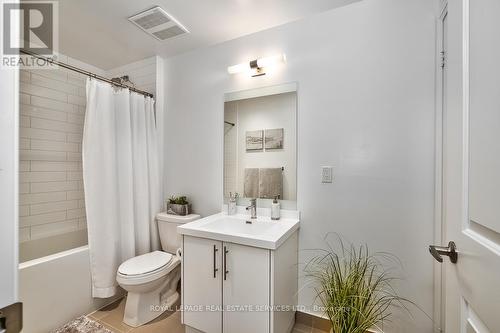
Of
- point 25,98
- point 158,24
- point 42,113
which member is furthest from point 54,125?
point 158,24

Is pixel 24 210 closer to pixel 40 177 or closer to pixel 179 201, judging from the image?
pixel 40 177

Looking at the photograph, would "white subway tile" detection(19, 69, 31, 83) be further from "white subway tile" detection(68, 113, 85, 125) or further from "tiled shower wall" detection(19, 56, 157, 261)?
"white subway tile" detection(68, 113, 85, 125)

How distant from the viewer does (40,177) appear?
2131mm

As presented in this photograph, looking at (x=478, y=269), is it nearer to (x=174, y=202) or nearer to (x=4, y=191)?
(x=4, y=191)

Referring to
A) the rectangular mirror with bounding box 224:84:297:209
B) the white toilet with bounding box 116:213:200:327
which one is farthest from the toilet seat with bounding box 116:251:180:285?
the rectangular mirror with bounding box 224:84:297:209

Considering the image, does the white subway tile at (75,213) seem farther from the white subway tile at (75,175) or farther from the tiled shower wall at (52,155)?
the white subway tile at (75,175)

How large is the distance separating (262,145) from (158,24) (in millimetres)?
1336

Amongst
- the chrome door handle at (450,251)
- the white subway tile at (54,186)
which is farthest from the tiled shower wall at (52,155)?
the chrome door handle at (450,251)

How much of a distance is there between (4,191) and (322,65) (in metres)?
1.80

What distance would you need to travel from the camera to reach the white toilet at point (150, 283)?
160 centimetres

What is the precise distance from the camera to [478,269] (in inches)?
21.9

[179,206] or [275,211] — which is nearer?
[275,211]

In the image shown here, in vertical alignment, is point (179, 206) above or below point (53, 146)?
below

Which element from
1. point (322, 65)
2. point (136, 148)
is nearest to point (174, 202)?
point (136, 148)
